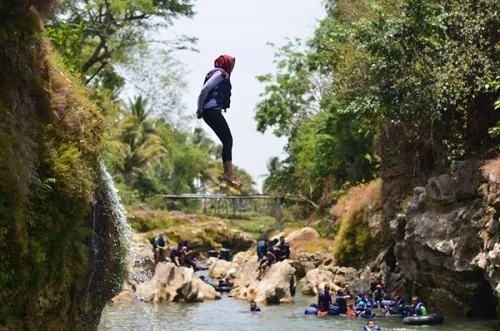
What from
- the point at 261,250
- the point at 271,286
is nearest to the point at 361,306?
the point at 271,286

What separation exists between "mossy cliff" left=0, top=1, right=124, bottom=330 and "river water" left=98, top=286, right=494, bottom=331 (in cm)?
823

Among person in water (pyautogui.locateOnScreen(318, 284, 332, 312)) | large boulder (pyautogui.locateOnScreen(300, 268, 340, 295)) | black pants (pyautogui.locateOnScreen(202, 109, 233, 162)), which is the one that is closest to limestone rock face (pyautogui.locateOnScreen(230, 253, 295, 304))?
large boulder (pyautogui.locateOnScreen(300, 268, 340, 295))

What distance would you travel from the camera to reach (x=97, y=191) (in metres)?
11.7

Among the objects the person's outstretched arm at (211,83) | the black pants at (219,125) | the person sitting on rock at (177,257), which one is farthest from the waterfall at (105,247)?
the person sitting on rock at (177,257)

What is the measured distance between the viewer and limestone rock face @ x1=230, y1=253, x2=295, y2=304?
25.6 metres

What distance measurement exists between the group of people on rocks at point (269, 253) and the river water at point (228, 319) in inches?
121

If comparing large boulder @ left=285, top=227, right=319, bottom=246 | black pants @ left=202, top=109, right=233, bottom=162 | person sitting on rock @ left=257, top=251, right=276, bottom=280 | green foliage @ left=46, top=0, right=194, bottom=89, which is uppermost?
green foliage @ left=46, top=0, right=194, bottom=89

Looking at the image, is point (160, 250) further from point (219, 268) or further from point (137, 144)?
point (137, 144)

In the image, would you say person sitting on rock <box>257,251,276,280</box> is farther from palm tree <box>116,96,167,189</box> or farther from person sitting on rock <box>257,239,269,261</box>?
palm tree <box>116,96,167,189</box>

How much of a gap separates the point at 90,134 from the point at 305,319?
1207cm

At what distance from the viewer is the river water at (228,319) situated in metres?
19.5

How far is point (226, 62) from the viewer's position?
336 inches

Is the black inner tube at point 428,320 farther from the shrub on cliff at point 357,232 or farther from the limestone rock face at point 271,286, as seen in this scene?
the shrub on cliff at point 357,232

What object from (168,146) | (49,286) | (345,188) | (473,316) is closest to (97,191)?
(49,286)
